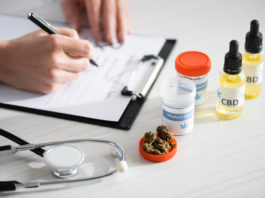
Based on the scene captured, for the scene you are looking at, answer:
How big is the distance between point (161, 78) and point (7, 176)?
439 millimetres

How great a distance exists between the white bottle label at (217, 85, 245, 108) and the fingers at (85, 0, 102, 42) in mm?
442

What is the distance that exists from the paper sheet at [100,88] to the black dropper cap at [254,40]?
27 centimetres

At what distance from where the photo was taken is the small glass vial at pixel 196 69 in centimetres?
90

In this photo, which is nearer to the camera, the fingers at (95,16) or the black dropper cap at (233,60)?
the black dropper cap at (233,60)

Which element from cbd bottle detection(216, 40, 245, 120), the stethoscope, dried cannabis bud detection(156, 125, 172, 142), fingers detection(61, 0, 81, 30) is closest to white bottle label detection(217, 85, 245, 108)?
cbd bottle detection(216, 40, 245, 120)

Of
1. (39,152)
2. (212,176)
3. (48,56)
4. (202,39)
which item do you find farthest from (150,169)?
(202,39)

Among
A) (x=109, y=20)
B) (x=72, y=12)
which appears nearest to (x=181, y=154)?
(x=109, y=20)

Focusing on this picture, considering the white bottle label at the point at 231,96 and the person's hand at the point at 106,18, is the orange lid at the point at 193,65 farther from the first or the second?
the person's hand at the point at 106,18

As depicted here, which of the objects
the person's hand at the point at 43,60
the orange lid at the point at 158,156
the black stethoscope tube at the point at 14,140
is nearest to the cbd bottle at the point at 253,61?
the orange lid at the point at 158,156

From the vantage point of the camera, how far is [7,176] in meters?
0.81

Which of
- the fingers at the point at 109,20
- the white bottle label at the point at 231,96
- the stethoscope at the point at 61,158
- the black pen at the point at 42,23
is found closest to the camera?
the stethoscope at the point at 61,158

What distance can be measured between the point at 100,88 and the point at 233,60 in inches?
13.0

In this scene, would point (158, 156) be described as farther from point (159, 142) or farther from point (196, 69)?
point (196, 69)

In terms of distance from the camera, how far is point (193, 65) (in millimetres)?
909
